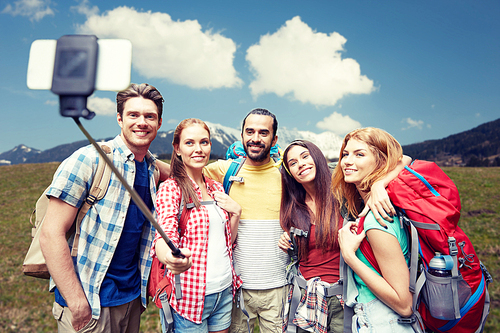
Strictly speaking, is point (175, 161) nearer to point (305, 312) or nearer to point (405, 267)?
point (305, 312)

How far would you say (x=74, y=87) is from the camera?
1.12 metres

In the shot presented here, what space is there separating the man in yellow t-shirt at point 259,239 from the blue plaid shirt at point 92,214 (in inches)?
60.7

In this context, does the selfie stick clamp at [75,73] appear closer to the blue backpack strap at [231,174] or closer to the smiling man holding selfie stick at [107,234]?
the smiling man holding selfie stick at [107,234]

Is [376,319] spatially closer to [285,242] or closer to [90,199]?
[285,242]

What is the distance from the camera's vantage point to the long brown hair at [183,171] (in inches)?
116

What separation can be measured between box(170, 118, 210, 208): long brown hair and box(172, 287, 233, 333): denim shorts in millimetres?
1042

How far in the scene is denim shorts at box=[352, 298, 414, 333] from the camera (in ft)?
8.04

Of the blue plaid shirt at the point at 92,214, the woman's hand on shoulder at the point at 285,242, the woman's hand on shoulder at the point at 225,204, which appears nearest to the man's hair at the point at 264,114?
the woman's hand on shoulder at the point at 225,204

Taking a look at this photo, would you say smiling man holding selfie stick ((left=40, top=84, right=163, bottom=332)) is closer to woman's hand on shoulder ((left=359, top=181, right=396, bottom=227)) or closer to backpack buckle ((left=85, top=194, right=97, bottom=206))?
backpack buckle ((left=85, top=194, right=97, bottom=206))

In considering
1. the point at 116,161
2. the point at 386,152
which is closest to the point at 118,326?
the point at 116,161

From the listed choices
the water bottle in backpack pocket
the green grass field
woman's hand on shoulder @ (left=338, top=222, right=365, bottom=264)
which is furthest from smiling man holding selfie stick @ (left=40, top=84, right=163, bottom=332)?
the green grass field

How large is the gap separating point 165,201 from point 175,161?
1.91 ft

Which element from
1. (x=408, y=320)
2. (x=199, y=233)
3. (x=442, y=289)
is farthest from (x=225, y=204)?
(x=442, y=289)

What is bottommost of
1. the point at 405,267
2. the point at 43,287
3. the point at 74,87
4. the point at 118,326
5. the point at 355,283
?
the point at 43,287
